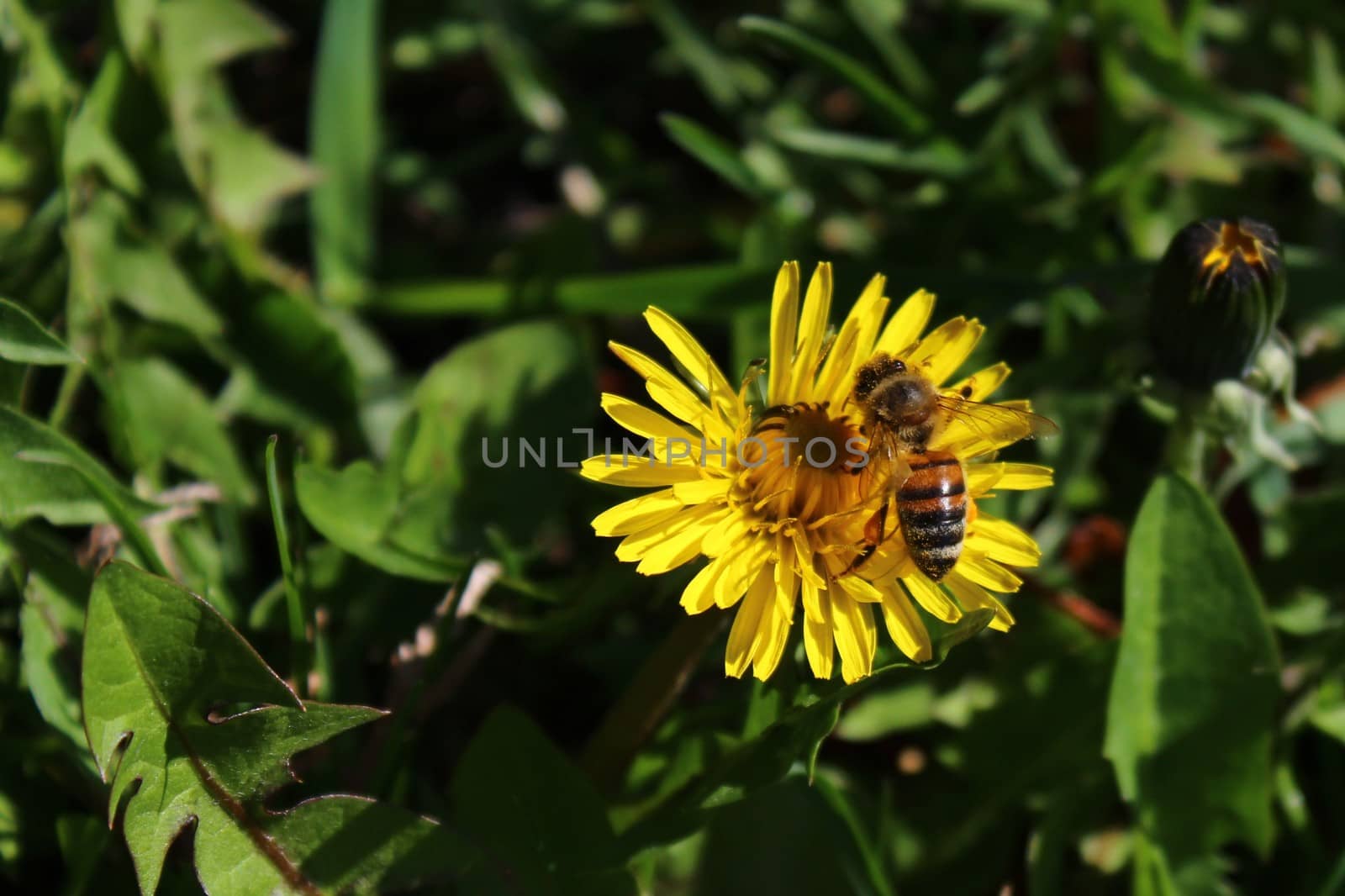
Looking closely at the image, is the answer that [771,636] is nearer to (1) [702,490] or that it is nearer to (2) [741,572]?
(2) [741,572]

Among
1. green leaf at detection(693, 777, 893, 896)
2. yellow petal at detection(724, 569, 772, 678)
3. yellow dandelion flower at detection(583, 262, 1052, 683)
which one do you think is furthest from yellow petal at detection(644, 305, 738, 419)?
green leaf at detection(693, 777, 893, 896)

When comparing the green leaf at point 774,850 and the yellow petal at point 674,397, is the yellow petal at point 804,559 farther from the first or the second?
the green leaf at point 774,850

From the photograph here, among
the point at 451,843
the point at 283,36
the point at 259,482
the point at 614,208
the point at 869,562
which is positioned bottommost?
the point at 451,843

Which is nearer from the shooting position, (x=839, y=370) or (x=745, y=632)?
(x=745, y=632)

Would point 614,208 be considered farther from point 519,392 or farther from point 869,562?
point 869,562

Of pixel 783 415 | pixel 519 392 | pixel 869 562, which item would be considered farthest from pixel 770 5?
pixel 869 562

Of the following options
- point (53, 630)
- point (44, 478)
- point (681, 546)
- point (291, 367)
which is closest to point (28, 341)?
point (44, 478)
